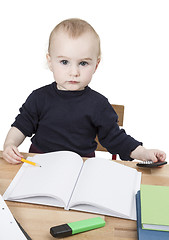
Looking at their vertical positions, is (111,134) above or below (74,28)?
below

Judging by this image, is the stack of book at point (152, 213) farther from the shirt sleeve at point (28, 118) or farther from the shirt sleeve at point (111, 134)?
the shirt sleeve at point (28, 118)

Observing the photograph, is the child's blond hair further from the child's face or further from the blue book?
the blue book

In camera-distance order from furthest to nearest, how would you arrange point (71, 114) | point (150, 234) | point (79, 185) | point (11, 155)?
point (71, 114)
point (11, 155)
point (79, 185)
point (150, 234)

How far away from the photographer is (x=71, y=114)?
157 cm

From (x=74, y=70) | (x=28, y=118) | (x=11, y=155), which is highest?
(x=74, y=70)

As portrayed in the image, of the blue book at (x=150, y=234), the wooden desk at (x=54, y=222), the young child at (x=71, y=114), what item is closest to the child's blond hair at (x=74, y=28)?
the young child at (x=71, y=114)

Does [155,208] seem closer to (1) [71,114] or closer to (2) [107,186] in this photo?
(2) [107,186]

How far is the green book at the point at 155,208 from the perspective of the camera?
0.90 metres

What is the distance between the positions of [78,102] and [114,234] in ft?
2.43

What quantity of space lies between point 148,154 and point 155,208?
0.46 m

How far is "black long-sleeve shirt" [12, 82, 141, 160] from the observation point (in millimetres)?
1572

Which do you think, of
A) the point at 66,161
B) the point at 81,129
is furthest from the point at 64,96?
the point at 66,161

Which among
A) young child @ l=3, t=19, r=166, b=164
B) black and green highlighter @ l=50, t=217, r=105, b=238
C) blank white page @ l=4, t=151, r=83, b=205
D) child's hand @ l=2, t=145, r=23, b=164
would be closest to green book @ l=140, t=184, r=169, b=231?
black and green highlighter @ l=50, t=217, r=105, b=238

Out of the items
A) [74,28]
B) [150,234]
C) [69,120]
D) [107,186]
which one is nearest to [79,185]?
[107,186]
